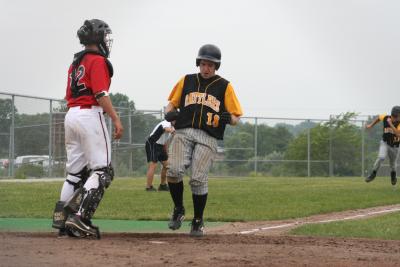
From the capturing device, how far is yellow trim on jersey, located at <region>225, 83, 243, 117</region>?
8.70 metres

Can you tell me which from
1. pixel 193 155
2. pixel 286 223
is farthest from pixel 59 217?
pixel 286 223

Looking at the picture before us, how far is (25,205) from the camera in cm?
1370

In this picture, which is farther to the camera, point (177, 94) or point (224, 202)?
point (224, 202)

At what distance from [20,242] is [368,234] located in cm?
452

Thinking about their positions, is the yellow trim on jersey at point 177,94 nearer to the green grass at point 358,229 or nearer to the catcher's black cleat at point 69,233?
the catcher's black cleat at point 69,233

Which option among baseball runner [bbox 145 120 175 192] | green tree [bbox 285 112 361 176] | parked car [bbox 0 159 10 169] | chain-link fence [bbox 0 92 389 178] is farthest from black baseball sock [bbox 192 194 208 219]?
green tree [bbox 285 112 361 176]

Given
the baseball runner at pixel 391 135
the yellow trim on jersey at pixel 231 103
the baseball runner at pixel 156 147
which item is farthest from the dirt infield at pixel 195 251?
the baseball runner at pixel 391 135

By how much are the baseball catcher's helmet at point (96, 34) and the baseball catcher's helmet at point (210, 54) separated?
112 centimetres

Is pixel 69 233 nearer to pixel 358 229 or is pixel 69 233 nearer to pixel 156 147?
pixel 358 229

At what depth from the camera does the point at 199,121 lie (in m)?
8.59

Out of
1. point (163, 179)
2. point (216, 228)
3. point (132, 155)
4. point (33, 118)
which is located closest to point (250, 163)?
point (132, 155)

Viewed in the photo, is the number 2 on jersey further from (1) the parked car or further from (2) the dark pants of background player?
(1) the parked car

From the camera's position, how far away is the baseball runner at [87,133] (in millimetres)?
7684

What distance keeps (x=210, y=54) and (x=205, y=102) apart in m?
0.54
